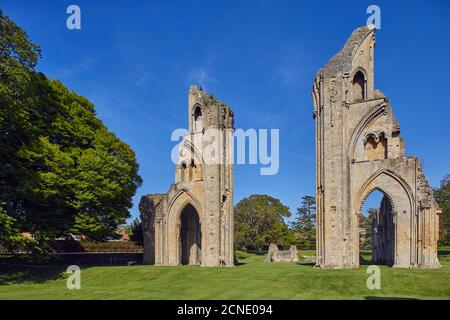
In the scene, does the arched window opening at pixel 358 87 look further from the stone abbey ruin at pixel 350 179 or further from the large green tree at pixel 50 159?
the large green tree at pixel 50 159

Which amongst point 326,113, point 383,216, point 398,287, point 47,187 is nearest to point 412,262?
point 383,216

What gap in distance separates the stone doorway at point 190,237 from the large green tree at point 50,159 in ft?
18.3

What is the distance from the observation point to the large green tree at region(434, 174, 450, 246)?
44.5 metres

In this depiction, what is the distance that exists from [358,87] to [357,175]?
7.19 meters

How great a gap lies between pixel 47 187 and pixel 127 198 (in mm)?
7120

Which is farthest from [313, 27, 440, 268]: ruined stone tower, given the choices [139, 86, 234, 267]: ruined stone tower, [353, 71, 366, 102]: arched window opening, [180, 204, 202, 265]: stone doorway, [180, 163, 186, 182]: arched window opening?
[180, 204, 202, 265]: stone doorway

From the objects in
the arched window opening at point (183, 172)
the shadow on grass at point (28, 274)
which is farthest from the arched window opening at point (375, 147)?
the shadow on grass at point (28, 274)

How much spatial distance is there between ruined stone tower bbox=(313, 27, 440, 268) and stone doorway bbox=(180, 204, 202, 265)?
1213 cm

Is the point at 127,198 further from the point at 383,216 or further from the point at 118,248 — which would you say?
the point at 383,216

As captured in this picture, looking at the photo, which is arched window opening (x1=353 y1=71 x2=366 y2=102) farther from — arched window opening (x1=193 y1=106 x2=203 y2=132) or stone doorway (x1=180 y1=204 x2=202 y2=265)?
A: stone doorway (x1=180 y1=204 x2=202 y2=265)

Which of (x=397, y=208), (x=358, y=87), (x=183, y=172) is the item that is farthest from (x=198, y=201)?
(x=358, y=87)

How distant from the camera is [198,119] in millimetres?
33844

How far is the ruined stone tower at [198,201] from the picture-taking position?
95.9 ft
